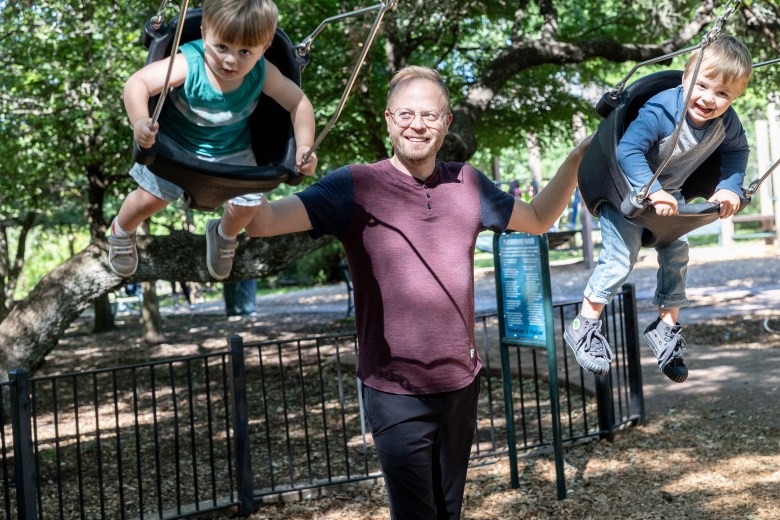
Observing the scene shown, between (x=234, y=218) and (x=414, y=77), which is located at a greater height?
(x=414, y=77)

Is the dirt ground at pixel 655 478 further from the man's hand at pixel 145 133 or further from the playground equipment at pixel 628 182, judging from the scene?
the man's hand at pixel 145 133

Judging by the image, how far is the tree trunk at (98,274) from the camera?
723 centimetres

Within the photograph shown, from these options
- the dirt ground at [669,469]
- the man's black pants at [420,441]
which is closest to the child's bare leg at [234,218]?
the man's black pants at [420,441]

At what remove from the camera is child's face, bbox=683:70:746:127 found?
2328 mm

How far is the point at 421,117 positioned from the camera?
262 cm

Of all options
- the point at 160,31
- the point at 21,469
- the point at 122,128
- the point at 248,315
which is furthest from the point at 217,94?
the point at 248,315

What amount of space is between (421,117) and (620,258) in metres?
0.74

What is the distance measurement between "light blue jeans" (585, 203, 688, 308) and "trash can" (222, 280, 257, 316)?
15.0 meters

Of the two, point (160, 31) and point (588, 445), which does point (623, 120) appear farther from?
point (588, 445)

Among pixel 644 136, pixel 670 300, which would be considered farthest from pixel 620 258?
pixel 644 136

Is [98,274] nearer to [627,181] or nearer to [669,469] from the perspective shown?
[669,469]

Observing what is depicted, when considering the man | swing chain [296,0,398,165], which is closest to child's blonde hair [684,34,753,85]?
the man

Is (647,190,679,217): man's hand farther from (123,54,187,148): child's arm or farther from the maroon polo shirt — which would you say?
(123,54,187,148): child's arm

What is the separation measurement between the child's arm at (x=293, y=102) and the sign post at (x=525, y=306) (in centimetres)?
354
